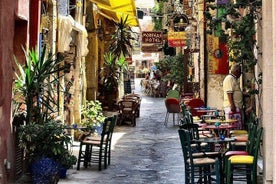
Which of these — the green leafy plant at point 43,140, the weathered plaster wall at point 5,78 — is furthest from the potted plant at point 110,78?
the green leafy plant at point 43,140

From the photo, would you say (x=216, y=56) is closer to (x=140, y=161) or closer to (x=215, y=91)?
(x=215, y=91)

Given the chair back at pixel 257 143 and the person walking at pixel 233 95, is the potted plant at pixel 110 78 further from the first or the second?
the chair back at pixel 257 143

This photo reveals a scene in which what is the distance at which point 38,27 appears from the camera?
11844 mm

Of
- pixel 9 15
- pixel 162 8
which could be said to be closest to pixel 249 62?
pixel 9 15

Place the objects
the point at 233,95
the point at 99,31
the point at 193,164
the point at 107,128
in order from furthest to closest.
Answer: the point at 99,31
the point at 233,95
the point at 107,128
the point at 193,164

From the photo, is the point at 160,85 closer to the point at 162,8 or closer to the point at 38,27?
the point at 162,8

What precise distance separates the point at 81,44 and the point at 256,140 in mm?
9040

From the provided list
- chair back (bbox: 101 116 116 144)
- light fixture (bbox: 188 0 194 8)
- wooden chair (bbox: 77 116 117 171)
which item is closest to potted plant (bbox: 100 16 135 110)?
light fixture (bbox: 188 0 194 8)

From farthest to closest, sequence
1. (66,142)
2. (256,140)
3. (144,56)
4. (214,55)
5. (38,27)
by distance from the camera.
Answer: (144,56), (214,55), (38,27), (66,142), (256,140)

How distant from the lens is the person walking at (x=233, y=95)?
13203 millimetres

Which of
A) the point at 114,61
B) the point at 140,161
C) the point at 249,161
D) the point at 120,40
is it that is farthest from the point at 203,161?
the point at 120,40

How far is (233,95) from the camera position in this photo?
44.0 ft

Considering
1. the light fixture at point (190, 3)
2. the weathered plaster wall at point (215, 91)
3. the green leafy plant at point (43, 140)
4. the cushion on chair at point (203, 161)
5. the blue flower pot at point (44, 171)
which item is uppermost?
the light fixture at point (190, 3)

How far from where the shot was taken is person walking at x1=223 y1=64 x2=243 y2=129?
13.2 metres
